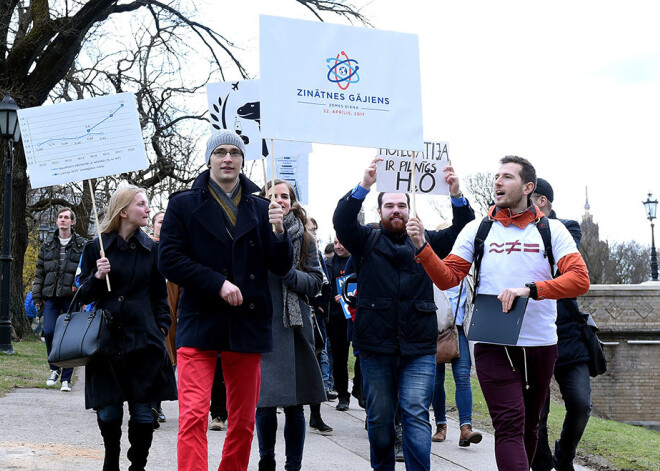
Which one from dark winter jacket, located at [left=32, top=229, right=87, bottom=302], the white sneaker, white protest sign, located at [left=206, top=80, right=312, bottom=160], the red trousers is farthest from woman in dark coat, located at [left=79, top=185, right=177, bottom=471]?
the white sneaker

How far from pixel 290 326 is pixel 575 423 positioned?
2.24 m

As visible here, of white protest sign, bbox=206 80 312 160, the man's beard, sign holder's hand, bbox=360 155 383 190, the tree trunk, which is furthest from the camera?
the tree trunk

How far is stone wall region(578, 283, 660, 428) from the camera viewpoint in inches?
1224

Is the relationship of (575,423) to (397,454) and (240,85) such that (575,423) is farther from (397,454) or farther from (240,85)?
(240,85)

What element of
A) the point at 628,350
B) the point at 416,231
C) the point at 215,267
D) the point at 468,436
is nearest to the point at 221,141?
the point at 215,267

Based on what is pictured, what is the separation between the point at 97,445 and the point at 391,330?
2.87 metres

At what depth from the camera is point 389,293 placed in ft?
18.0

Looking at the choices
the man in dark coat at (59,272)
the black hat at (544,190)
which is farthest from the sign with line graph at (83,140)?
the man in dark coat at (59,272)

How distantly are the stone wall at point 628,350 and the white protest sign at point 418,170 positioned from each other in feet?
83.2

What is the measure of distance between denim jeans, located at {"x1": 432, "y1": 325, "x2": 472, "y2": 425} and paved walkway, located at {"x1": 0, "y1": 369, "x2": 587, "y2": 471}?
0.94 feet

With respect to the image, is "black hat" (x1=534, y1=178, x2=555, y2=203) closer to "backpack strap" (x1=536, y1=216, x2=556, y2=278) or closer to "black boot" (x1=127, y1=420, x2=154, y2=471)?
"backpack strap" (x1=536, y1=216, x2=556, y2=278)

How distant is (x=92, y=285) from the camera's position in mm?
5477

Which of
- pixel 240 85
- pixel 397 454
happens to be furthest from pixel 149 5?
pixel 397 454

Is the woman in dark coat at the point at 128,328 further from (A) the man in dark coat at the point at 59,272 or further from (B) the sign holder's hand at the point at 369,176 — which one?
(A) the man in dark coat at the point at 59,272
